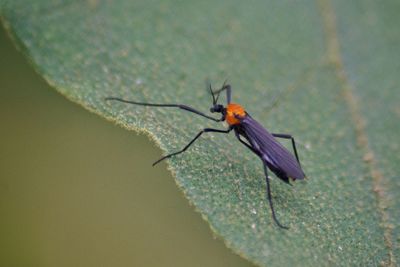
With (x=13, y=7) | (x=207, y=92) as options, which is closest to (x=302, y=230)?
(x=207, y=92)

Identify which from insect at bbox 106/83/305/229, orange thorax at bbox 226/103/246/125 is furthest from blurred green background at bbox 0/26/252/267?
orange thorax at bbox 226/103/246/125

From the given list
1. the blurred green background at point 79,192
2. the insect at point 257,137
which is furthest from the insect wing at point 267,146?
the blurred green background at point 79,192

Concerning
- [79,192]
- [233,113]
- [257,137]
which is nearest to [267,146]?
[257,137]

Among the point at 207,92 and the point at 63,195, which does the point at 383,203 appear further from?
the point at 63,195

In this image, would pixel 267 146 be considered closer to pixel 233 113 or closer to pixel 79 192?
pixel 233 113

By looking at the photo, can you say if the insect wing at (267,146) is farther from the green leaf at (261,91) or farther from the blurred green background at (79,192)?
the blurred green background at (79,192)

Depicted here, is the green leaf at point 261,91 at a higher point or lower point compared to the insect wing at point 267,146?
higher
